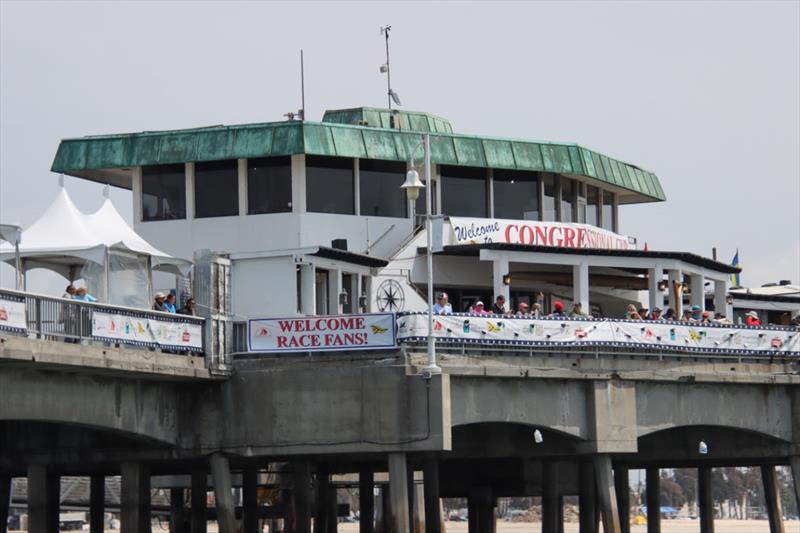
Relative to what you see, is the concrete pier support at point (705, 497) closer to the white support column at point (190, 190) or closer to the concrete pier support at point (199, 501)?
the concrete pier support at point (199, 501)

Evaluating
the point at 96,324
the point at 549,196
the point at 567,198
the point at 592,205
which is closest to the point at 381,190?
the point at 549,196

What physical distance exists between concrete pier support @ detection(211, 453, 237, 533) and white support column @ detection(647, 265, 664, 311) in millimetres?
17199

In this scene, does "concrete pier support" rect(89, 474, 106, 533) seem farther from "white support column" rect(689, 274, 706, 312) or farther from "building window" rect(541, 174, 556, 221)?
"white support column" rect(689, 274, 706, 312)

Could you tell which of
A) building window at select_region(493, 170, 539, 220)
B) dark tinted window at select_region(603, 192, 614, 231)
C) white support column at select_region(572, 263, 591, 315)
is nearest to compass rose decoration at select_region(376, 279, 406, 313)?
white support column at select_region(572, 263, 591, 315)

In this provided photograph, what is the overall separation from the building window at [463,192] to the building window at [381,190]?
1611 millimetres

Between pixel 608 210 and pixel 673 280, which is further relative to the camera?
pixel 608 210

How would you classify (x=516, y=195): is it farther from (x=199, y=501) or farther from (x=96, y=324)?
(x=96, y=324)

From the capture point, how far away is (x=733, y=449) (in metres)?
55.3

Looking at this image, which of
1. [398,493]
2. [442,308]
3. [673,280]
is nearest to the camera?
[398,493]

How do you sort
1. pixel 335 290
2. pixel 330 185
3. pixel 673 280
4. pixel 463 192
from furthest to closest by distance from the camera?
1. pixel 463 192
2. pixel 673 280
3. pixel 330 185
4. pixel 335 290

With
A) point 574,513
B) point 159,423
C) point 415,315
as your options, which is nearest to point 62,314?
point 159,423

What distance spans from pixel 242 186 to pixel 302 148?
2.68 meters

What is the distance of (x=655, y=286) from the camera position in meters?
58.3

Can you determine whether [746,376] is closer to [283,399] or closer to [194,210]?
[283,399]
